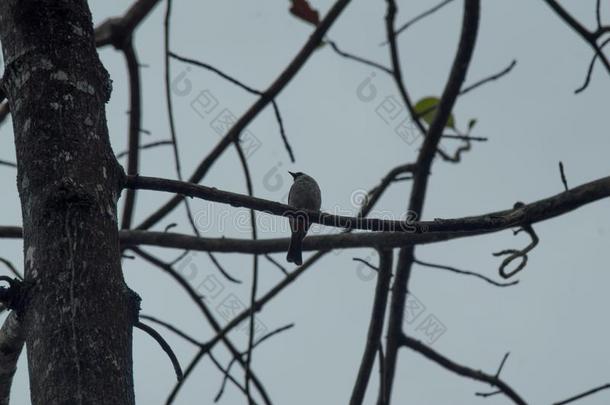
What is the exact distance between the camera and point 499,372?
4.44m

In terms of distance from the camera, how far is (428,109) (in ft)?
16.9

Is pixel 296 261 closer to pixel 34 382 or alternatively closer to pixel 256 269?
pixel 256 269

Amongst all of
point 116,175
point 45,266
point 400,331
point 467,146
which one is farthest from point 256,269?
point 45,266

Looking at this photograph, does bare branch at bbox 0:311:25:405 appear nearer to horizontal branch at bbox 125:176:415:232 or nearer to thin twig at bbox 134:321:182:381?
thin twig at bbox 134:321:182:381

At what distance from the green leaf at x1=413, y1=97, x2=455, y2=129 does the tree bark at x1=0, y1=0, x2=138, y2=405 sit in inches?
119

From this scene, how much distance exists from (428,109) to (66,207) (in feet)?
11.4

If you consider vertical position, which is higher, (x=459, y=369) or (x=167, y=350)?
(x=459, y=369)

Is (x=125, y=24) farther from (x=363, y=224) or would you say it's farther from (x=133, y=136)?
(x=363, y=224)

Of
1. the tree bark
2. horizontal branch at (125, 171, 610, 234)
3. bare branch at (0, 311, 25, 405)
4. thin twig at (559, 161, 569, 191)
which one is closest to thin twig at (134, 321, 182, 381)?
the tree bark

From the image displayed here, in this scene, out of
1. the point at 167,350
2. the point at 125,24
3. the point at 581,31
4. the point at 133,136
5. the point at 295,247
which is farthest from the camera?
the point at 133,136

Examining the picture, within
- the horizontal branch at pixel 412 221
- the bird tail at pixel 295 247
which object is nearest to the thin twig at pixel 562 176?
the horizontal branch at pixel 412 221

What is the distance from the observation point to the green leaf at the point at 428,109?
17.0 ft

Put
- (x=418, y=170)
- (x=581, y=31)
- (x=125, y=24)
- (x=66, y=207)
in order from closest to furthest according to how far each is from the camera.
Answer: (x=66, y=207), (x=581, y=31), (x=125, y=24), (x=418, y=170)

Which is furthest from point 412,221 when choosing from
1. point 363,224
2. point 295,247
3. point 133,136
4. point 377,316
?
point 133,136
